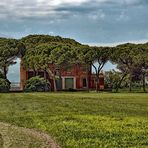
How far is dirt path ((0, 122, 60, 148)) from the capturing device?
14.8 meters

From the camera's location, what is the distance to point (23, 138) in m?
16.2

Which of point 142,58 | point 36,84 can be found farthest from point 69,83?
point 142,58

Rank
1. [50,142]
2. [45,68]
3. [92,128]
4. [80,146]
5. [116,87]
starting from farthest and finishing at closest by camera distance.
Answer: [116,87]
[45,68]
[92,128]
[50,142]
[80,146]

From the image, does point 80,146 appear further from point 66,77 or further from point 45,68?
point 66,77

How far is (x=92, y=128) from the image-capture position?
18141 mm

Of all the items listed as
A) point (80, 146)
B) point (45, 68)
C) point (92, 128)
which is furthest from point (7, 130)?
point (45, 68)

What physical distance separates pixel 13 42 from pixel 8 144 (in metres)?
61.9

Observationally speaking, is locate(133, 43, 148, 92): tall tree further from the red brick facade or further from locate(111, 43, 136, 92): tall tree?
the red brick facade

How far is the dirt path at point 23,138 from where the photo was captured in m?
14.8

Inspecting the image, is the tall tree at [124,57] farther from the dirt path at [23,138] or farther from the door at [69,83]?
the dirt path at [23,138]

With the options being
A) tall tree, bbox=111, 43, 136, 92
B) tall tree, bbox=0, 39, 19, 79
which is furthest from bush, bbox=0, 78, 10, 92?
tall tree, bbox=111, 43, 136, 92

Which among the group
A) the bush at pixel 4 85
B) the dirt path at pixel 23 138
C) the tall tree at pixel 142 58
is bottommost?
the dirt path at pixel 23 138

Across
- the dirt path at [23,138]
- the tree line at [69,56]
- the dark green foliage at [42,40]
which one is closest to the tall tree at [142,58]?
the tree line at [69,56]

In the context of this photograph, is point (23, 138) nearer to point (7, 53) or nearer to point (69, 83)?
point (7, 53)
